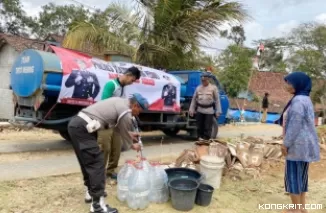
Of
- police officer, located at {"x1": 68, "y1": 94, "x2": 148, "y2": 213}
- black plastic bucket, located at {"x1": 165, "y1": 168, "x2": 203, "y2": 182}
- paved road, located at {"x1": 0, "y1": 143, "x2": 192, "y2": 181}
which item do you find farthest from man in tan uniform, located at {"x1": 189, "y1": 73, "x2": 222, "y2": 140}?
police officer, located at {"x1": 68, "y1": 94, "x2": 148, "y2": 213}

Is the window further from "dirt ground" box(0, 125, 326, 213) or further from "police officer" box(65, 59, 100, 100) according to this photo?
"dirt ground" box(0, 125, 326, 213)

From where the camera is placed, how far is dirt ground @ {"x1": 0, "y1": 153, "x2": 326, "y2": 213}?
4.36 meters

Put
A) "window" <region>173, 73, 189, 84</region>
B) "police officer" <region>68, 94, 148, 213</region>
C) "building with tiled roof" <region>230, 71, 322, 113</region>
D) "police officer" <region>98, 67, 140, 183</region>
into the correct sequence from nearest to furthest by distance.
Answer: "police officer" <region>68, 94, 148, 213</region> → "police officer" <region>98, 67, 140, 183</region> → "window" <region>173, 73, 189, 84</region> → "building with tiled roof" <region>230, 71, 322, 113</region>

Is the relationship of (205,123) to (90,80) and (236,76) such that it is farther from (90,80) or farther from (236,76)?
(236,76)

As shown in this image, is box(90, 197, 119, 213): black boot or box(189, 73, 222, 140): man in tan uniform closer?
box(90, 197, 119, 213): black boot

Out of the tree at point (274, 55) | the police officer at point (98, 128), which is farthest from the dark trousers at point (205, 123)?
the tree at point (274, 55)

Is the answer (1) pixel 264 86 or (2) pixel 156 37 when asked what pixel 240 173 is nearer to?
(2) pixel 156 37

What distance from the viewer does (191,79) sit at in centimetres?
1005

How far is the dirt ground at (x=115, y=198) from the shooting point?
436cm

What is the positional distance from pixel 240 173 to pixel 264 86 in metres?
31.3

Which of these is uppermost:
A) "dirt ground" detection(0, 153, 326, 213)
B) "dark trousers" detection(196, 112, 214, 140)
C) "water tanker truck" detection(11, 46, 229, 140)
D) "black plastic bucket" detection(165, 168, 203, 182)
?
"water tanker truck" detection(11, 46, 229, 140)

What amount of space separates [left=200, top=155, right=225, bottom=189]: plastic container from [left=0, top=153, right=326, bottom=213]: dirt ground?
0.57 ft

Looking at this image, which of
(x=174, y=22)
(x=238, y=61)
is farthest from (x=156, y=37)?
(x=238, y=61)

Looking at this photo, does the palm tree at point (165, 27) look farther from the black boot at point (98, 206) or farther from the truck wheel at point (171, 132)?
the black boot at point (98, 206)
